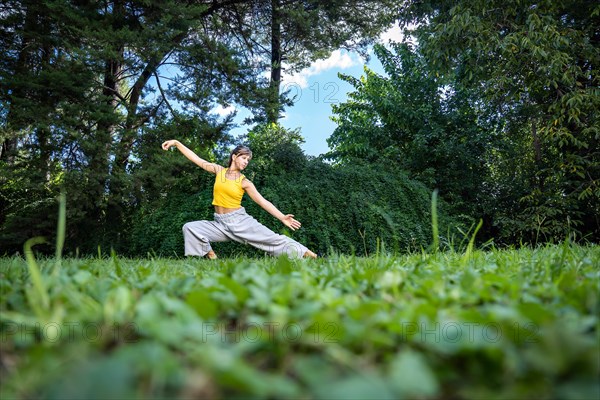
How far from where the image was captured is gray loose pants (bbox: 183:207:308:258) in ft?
18.2

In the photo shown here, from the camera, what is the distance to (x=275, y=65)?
11.1 meters

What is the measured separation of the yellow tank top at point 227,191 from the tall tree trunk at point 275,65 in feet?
15.5

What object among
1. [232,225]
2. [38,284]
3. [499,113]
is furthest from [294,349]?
[499,113]

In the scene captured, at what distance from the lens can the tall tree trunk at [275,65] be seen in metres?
10.1

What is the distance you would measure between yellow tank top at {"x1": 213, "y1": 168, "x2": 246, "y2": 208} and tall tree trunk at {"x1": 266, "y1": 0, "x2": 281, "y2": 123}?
4.74 m

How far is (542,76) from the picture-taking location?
7430 mm

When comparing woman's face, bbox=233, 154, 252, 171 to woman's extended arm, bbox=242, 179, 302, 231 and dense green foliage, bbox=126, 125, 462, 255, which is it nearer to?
woman's extended arm, bbox=242, 179, 302, 231

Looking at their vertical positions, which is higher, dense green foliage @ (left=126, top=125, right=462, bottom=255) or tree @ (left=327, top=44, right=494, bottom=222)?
tree @ (left=327, top=44, right=494, bottom=222)

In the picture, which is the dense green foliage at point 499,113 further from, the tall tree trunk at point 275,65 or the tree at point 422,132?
the tall tree trunk at point 275,65

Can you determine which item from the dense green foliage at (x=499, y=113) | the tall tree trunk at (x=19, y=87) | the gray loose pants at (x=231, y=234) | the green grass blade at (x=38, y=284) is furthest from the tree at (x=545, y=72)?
the tall tree trunk at (x=19, y=87)

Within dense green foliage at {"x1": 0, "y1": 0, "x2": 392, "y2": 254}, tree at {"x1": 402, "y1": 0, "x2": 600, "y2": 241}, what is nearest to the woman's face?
dense green foliage at {"x1": 0, "y1": 0, "x2": 392, "y2": 254}

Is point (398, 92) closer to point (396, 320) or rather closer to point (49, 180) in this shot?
point (49, 180)

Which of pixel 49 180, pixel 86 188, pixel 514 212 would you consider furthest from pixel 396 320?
pixel 514 212

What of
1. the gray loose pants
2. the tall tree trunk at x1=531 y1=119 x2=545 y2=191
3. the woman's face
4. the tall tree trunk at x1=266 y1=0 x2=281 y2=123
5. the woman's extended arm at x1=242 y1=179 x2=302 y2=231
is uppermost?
the tall tree trunk at x1=266 y1=0 x2=281 y2=123
